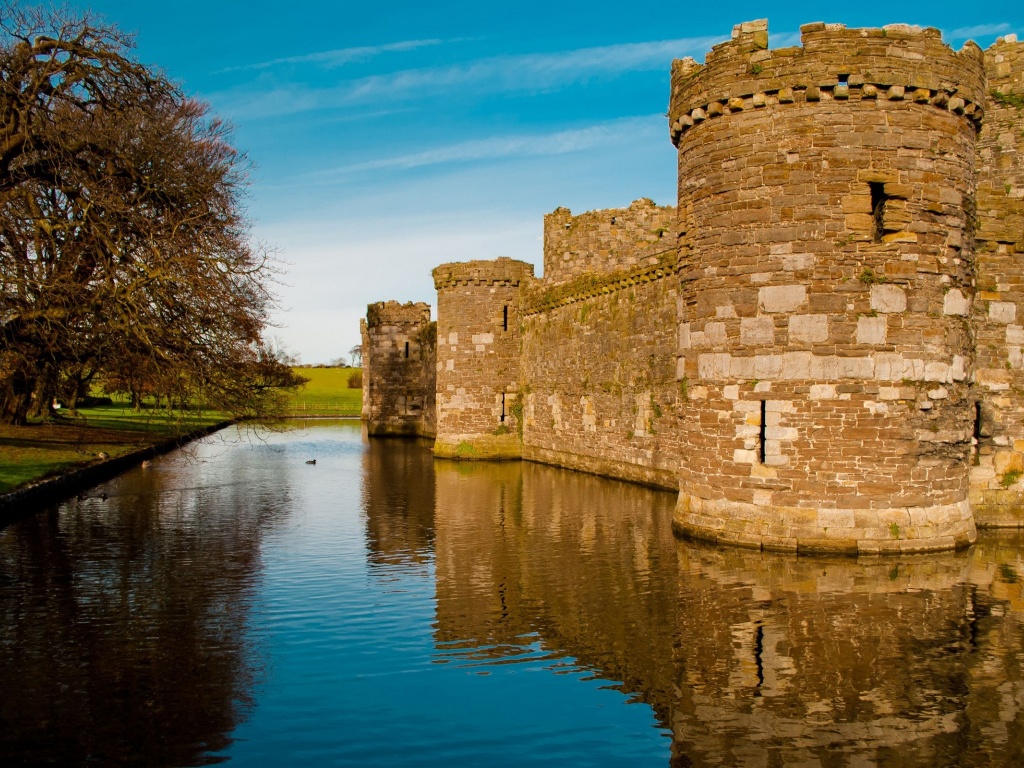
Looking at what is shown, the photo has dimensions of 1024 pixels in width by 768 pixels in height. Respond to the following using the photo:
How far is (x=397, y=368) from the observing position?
42031 mm

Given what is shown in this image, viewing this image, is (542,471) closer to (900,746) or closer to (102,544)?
(102,544)

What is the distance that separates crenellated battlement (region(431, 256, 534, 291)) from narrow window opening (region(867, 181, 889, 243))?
58.3 ft

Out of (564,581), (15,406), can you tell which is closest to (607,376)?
(564,581)

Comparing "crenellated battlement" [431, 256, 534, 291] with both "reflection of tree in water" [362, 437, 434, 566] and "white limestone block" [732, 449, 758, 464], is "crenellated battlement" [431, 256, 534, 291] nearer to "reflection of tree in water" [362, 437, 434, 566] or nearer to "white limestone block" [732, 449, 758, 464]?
"reflection of tree in water" [362, 437, 434, 566]

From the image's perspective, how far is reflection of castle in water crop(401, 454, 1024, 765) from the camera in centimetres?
652

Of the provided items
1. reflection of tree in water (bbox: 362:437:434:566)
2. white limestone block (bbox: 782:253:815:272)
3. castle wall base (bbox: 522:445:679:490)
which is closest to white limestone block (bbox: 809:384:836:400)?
white limestone block (bbox: 782:253:815:272)

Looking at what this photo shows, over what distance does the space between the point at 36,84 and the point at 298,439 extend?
25.9 meters

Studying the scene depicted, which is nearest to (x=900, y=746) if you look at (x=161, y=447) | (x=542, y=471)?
(x=542, y=471)

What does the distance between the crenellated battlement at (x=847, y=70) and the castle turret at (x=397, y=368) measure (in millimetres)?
29841

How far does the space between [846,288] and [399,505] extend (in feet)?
33.1

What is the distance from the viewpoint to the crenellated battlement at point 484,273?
29562 millimetres

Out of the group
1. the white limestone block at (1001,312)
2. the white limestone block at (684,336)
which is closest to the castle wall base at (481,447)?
the white limestone block at (684,336)

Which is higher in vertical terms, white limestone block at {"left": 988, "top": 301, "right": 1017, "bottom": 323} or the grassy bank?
white limestone block at {"left": 988, "top": 301, "right": 1017, "bottom": 323}

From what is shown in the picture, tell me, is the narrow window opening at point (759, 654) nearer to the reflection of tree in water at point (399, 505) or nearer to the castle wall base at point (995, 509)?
the reflection of tree in water at point (399, 505)
